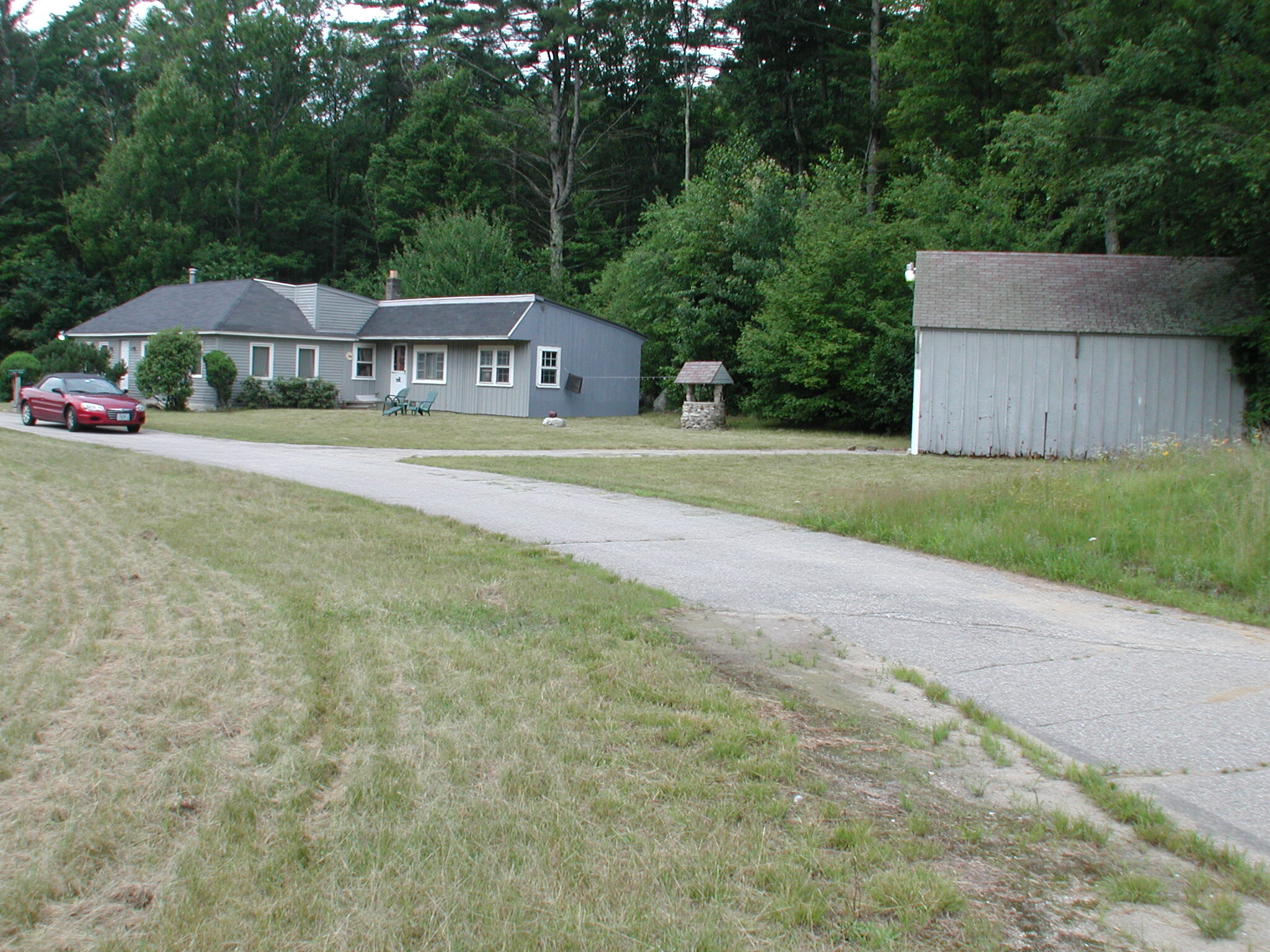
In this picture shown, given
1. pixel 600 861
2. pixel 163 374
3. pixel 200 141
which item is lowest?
pixel 600 861

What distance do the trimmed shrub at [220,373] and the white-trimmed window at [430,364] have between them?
640cm

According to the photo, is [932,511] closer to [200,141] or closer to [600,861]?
[600,861]

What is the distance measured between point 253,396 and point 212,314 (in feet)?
13.0

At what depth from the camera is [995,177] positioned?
3228cm

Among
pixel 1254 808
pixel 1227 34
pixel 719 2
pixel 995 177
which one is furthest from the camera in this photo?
pixel 719 2

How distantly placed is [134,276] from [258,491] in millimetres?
46583

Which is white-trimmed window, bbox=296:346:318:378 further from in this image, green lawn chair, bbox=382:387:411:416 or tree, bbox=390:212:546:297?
tree, bbox=390:212:546:297

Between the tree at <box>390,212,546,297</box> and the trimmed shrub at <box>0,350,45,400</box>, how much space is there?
1563cm

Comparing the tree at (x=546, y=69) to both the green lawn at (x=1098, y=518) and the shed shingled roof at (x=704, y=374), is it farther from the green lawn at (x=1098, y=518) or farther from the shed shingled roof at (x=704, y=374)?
the green lawn at (x=1098, y=518)

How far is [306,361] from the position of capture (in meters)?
38.1

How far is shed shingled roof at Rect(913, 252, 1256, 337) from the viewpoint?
21891 mm

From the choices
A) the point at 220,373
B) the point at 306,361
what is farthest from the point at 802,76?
the point at 220,373

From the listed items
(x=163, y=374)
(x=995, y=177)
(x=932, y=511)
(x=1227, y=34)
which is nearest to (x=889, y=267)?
(x=995, y=177)

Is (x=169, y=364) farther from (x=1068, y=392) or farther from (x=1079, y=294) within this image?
(x=1079, y=294)
